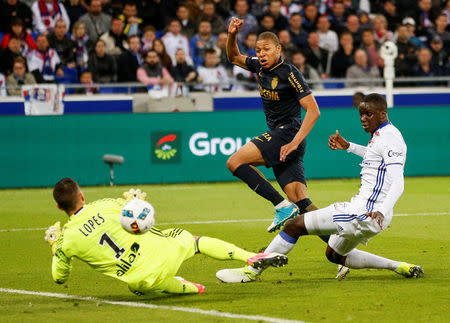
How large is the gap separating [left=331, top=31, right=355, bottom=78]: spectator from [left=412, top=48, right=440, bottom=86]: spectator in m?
1.71

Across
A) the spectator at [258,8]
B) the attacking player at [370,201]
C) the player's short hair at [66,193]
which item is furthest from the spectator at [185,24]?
the player's short hair at [66,193]

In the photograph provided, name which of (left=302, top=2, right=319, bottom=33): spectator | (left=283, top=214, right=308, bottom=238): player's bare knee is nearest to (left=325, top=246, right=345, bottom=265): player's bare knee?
(left=283, top=214, right=308, bottom=238): player's bare knee

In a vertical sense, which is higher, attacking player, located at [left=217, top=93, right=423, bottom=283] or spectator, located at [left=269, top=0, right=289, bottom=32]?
spectator, located at [left=269, top=0, right=289, bottom=32]

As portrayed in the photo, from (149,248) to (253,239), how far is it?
4.07m

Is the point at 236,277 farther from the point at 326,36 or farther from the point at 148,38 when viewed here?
the point at 326,36

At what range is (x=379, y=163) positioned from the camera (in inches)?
300

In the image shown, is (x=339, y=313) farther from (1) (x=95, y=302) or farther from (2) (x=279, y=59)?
(2) (x=279, y=59)

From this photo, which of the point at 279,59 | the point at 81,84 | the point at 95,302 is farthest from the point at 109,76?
the point at 95,302

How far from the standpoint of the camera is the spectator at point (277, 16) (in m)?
22.6

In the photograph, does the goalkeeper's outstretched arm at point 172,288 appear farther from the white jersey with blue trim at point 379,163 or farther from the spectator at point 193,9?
the spectator at point 193,9

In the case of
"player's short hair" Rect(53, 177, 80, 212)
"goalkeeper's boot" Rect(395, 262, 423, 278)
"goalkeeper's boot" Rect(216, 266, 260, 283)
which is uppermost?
"player's short hair" Rect(53, 177, 80, 212)

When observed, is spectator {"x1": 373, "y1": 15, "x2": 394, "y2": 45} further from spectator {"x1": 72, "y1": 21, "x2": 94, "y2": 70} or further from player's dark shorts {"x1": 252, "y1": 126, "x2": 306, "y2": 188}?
player's dark shorts {"x1": 252, "y1": 126, "x2": 306, "y2": 188}

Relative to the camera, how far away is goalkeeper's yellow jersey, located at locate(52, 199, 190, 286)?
7.09m

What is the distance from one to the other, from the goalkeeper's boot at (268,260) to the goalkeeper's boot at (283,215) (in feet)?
4.75
